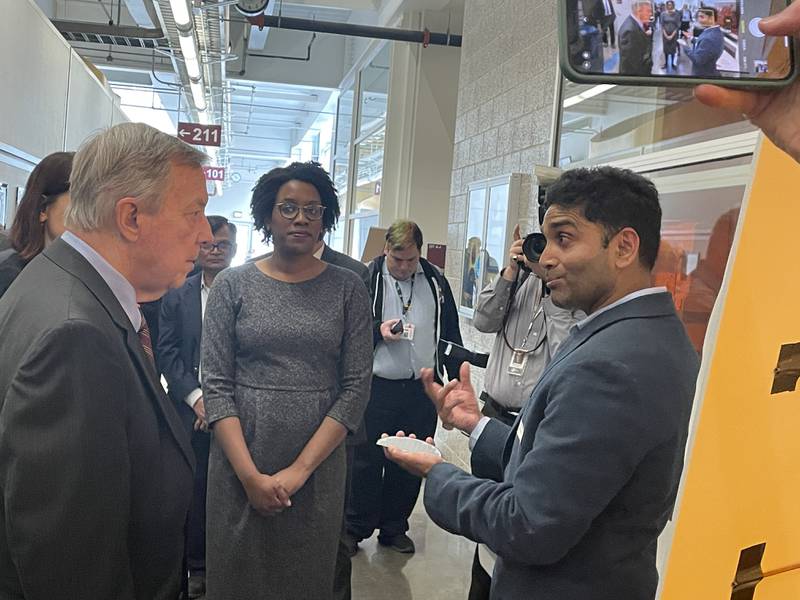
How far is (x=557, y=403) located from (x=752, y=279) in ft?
1.75

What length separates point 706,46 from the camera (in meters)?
0.63

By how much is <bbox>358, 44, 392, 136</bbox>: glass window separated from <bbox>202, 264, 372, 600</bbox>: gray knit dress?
21.6 feet

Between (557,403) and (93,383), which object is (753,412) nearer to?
(557,403)

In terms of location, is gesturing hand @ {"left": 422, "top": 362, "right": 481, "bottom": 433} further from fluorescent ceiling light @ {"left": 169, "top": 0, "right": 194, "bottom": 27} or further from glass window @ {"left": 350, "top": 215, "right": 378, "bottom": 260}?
glass window @ {"left": 350, "top": 215, "right": 378, "bottom": 260}

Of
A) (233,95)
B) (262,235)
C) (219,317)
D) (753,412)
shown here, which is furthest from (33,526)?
(233,95)

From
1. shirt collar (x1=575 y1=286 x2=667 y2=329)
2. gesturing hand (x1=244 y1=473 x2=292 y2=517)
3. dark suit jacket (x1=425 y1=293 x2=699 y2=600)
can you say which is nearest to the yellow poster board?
dark suit jacket (x1=425 y1=293 x2=699 y2=600)

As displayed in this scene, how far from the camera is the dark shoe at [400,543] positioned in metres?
3.68

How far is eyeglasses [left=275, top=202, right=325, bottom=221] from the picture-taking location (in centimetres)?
222

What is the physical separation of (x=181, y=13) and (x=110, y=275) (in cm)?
539

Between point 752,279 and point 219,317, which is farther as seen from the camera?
point 219,317

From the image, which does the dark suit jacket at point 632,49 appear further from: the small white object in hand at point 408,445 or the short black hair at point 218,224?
the short black hair at point 218,224

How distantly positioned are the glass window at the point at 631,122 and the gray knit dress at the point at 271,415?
1.43m

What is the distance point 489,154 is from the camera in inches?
184

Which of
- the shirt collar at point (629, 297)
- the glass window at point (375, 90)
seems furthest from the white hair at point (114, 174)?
the glass window at point (375, 90)
